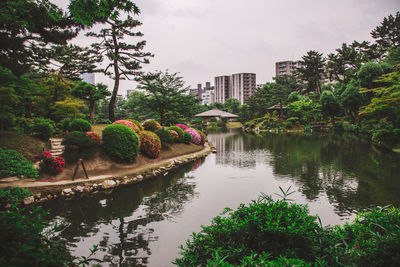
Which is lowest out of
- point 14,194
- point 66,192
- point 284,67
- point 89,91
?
point 66,192

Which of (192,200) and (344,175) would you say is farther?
(344,175)

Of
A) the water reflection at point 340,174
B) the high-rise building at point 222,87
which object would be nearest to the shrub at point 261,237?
the water reflection at point 340,174

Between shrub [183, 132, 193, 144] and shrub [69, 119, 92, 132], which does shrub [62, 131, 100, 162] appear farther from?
shrub [183, 132, 193, 144]

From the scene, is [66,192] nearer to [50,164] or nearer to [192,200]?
[50,164]

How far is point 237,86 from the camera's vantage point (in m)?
92.0

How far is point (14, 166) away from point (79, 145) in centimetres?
248

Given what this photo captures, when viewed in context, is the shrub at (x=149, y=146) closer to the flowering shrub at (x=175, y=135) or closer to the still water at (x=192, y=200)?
the still water at (x=192, y=200)

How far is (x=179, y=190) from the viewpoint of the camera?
768 cm

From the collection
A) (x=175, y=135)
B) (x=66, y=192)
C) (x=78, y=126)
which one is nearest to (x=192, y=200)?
(x=66, y=192)

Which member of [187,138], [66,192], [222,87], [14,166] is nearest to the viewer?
[14,166]

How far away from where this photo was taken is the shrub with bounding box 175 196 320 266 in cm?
244

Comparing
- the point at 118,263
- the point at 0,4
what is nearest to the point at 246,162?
the point at 118,263

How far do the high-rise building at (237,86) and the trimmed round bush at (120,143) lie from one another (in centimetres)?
8323

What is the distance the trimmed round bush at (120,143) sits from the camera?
951 cm
